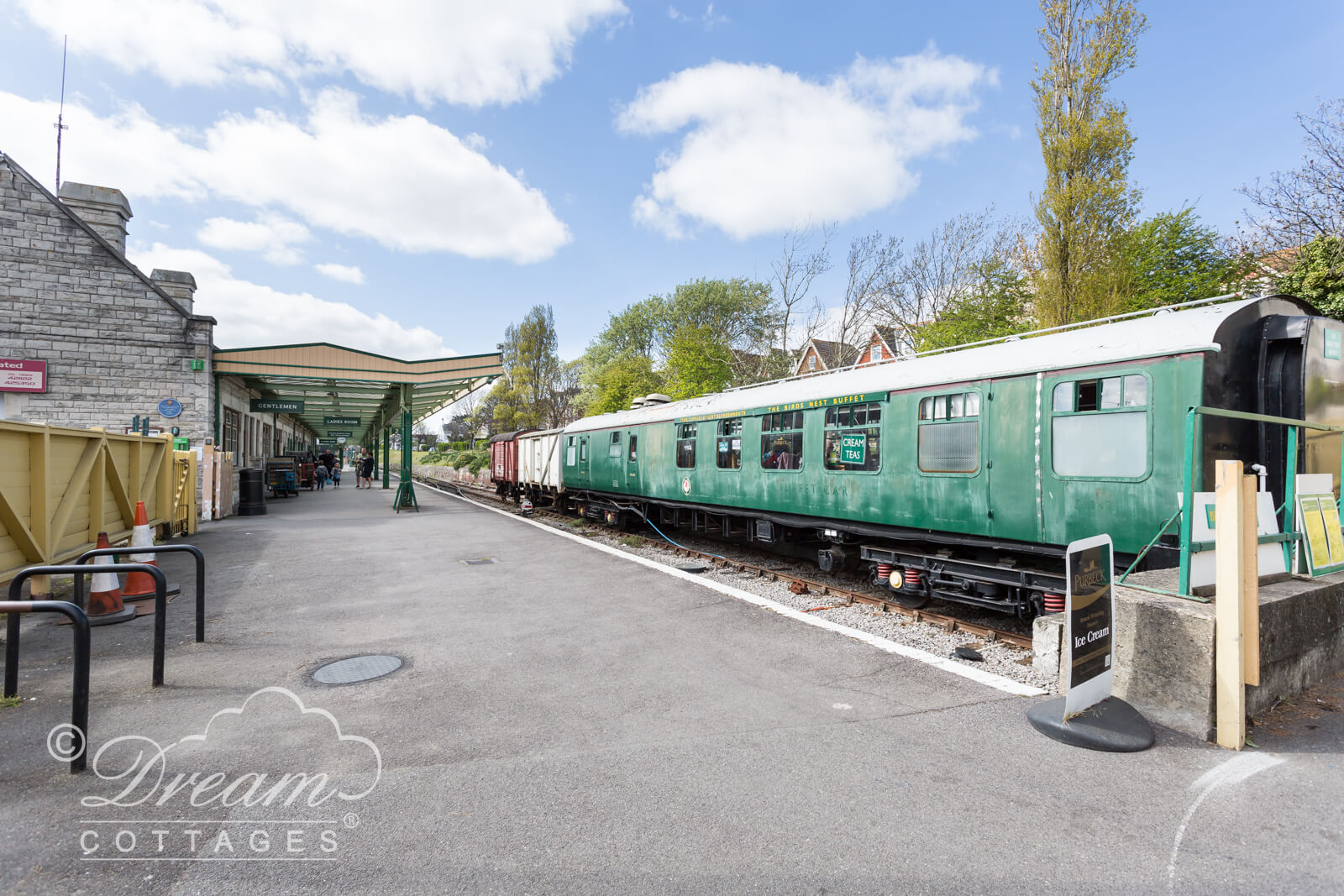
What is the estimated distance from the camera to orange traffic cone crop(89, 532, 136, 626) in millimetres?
6059

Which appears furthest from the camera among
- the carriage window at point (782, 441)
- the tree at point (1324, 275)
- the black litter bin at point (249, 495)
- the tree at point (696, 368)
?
the tree at point (696, 368)

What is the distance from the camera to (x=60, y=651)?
5223 mm

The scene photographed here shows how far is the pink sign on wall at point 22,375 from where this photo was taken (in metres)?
15.7

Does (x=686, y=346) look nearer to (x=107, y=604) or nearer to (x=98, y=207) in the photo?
(x=98, y=207)

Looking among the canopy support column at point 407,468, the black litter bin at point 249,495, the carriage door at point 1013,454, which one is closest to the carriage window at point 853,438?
the carriage door at point 1013,454

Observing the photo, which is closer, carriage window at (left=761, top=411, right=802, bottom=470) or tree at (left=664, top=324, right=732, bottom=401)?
carriage window at (left=761, top=411, right=802, bottom=470)

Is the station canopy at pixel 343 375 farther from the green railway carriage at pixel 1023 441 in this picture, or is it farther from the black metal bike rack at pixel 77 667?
the black metal bike rack at pixel 77 667

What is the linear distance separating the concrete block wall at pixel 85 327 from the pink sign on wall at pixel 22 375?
0.46ft

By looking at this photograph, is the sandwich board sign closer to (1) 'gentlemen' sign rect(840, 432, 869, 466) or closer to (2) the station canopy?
(1) 'gentlemen' sign rect(840, 432, 869, 466)

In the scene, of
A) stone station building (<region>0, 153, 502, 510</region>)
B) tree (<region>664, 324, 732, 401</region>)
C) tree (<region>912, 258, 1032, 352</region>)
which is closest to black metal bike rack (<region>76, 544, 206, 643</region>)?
stone station building (<region>0, 153, 502, 510</region>)

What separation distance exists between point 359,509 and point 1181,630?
19.9m

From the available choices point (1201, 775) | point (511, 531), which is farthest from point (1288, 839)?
point (511, 531)

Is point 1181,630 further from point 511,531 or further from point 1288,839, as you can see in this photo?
point 511,531

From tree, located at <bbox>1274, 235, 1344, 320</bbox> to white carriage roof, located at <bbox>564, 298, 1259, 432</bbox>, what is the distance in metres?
12.9
